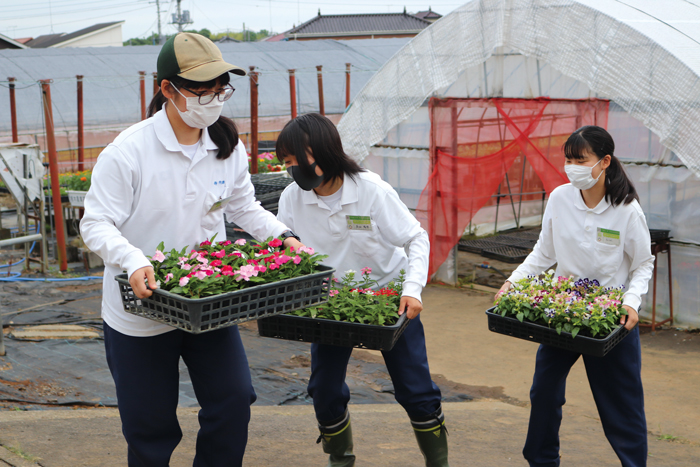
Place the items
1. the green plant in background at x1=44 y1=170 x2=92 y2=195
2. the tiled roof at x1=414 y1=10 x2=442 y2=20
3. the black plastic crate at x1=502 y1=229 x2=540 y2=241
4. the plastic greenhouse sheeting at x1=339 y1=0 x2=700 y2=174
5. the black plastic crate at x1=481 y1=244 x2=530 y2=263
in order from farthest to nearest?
the tiled roof at x1=414 y1=10 x2=442 y2=20
the black plastic crate at x1=502 y1=229 x2=540 y2=241
the green plant in background at x1=44 y1=170 x2=92 y2=195
the black plastic crate at x1=481 y1=244 x2=530 y2=263
the plastic greenhouse sheeting at x1=339 y1=0 x2=700 y2=174

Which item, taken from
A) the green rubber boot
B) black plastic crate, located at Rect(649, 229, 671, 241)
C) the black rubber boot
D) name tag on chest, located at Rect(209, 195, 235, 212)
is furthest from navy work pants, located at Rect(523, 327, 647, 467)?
black plastic crate, located at Rect(649, 229, 671, 241)

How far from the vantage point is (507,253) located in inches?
370

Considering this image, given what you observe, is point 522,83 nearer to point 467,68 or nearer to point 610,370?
point 467,68

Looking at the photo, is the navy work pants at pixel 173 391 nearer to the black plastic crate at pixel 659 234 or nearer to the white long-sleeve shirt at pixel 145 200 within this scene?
the white long-sleeve shirt at pixel 145 200

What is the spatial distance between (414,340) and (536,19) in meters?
5.22

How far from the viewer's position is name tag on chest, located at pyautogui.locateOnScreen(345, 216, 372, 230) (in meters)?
2.94

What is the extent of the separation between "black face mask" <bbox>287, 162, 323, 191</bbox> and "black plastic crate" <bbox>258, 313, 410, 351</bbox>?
56cm

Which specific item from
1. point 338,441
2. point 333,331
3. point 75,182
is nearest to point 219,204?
point 333,331

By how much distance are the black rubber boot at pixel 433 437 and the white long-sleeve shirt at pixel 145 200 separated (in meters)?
1.21

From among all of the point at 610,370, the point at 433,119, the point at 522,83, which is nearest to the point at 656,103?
the point at 522,83

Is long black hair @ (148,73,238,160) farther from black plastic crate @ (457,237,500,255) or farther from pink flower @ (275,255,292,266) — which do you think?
black plastic crate @ (457,237,500,255)

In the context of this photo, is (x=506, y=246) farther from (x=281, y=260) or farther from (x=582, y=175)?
(x=281, y=260)

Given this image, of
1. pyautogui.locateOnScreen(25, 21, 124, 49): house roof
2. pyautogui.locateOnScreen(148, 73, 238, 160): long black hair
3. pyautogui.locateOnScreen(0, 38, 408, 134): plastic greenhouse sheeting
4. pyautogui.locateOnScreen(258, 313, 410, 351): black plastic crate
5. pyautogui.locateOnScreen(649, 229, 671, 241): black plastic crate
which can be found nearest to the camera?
pyautogui.locateOnScreen(148, 73, 238, 160): long black hair

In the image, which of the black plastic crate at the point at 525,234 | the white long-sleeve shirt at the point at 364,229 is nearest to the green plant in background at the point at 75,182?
the black plastic crate at the point at 525,234
